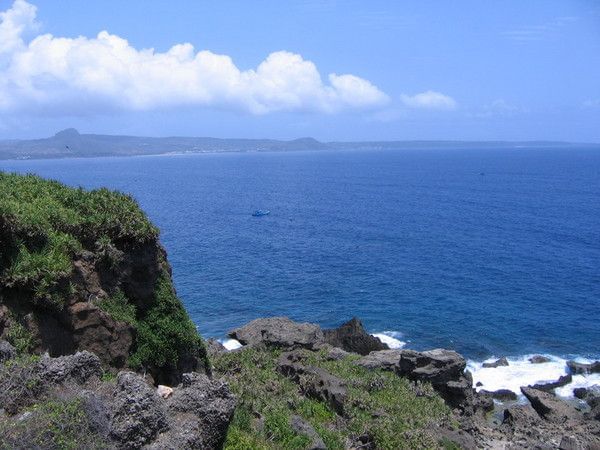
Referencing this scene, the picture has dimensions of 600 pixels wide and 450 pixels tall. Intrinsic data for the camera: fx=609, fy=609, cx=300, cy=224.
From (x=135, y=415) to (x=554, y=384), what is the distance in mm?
40278

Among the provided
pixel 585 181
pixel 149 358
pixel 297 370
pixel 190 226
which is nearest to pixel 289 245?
pixel 190 226

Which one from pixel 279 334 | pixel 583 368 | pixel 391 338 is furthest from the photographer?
pixel 391 338

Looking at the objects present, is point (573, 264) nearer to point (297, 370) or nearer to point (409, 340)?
point (409, 340)

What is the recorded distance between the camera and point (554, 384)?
4688cm

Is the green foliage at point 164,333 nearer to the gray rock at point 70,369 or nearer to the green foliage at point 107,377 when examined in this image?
the green foliage at point 107,377

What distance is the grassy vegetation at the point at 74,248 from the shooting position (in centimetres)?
2273

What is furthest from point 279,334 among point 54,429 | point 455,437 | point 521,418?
point 54,429

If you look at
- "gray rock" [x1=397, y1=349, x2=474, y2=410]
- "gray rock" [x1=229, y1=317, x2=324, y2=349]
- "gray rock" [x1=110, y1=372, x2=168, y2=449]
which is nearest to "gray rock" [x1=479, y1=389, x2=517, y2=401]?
"gray rock" [x1=397, y1=349, x2=474, y2=410]

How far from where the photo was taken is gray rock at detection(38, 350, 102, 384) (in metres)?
16.8

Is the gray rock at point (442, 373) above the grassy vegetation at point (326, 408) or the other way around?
the other way around

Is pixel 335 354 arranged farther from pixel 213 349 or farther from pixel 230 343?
pixel 230 343

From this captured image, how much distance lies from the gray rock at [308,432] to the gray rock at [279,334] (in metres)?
17.4

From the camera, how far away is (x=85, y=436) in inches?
550

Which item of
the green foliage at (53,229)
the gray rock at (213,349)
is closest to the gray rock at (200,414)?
the green foliage at (53,229)
